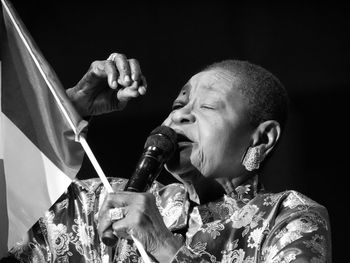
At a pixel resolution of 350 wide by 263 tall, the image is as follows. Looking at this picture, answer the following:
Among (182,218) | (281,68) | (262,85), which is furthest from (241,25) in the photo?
(182,218)

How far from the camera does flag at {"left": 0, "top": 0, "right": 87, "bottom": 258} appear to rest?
2480mm

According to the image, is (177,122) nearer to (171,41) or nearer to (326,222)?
(326,222)

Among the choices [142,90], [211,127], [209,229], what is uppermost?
[142,90]

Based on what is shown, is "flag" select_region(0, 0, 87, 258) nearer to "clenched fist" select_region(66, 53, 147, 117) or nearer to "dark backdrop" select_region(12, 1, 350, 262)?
"clenched fist" select_region(66, 53, 147, 117)

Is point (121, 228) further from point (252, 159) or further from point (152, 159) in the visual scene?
point (252, 159)

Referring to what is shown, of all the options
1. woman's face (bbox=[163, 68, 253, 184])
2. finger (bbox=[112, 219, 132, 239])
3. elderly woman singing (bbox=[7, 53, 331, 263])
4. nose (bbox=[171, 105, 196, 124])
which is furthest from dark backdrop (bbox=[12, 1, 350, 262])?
finger (bbox=[112, 219, 132, 239])

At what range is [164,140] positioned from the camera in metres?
2.31

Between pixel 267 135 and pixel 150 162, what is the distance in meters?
0.45

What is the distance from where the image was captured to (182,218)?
2.53 meters

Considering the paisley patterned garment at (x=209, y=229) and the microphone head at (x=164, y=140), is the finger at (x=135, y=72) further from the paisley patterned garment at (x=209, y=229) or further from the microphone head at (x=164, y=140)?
the paisley patterned garment at (x=209, y=229)

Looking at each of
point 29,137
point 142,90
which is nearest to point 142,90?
point 142,90

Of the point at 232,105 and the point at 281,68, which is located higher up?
the point at 232,105

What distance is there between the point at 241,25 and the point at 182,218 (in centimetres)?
96

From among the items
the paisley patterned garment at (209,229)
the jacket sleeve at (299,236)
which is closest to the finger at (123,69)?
the paisley patterned garment at (209,229)
